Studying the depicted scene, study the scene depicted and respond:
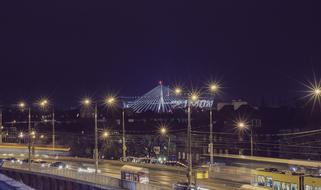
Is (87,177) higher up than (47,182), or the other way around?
(87,177)

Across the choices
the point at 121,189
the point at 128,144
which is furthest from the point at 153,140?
the point at 121,189

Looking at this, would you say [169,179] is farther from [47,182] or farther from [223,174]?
[47,182]

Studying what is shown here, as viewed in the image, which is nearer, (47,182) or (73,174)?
(73,174)

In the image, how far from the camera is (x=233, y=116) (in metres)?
→ 85.4

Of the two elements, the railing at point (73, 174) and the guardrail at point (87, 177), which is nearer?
the guardrail at point (87, 177)

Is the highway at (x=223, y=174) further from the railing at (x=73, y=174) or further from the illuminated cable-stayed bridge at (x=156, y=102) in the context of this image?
the illuminated cable-stayed bridge at (x=156, y=102)

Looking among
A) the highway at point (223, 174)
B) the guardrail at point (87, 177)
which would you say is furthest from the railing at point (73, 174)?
the highway at point (223, 174)

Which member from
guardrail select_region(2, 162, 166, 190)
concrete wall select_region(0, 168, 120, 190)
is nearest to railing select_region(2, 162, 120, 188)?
guardrail select_region(2, 162, 166, 190)

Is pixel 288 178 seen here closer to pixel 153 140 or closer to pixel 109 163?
pixel 109 163

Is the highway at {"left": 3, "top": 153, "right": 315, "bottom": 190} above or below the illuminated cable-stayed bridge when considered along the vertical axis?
below

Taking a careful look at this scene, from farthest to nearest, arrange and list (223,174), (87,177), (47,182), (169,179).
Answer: (47,182), (169,179), (223,174), (87,177)

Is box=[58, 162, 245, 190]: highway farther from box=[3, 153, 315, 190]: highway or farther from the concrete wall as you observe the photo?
the concrete wall

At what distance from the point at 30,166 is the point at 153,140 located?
81.8ft

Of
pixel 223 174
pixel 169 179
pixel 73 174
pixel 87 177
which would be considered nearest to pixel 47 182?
pixel 73 174
